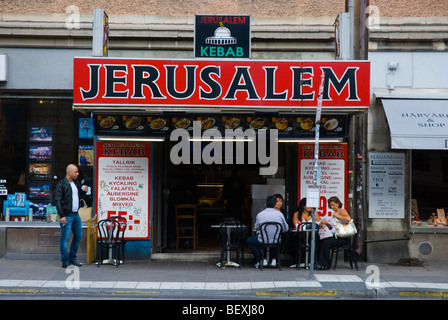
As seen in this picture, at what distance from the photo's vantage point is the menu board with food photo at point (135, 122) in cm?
1143

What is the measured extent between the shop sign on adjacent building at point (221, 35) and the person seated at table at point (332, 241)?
350 centimetres

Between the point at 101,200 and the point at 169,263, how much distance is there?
78.2 inches

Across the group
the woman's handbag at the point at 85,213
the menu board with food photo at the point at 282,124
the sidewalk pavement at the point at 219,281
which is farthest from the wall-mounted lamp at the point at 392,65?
the woman's handbag at the point at 85,213

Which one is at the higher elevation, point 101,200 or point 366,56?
point 366,56

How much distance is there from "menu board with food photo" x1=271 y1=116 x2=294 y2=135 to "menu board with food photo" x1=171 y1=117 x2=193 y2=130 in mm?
1736

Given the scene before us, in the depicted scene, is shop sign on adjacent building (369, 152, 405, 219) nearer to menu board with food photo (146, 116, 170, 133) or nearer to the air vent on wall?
the air vent on wall

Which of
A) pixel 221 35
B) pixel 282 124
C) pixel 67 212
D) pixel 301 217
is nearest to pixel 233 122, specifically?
pixel 282 124

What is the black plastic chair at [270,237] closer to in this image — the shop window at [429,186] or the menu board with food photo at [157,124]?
the menu board with food photo at [157,124]

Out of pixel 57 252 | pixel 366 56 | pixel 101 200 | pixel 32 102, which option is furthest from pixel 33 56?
pixel 366 56

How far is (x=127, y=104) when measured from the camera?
10.4 meters

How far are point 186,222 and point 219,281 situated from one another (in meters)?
3.48

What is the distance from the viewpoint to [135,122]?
11.4m

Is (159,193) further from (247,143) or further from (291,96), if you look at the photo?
(291,96)

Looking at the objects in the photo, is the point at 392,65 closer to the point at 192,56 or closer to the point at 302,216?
the point at 302,216
